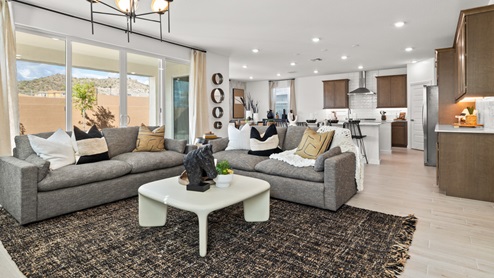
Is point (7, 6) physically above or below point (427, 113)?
above

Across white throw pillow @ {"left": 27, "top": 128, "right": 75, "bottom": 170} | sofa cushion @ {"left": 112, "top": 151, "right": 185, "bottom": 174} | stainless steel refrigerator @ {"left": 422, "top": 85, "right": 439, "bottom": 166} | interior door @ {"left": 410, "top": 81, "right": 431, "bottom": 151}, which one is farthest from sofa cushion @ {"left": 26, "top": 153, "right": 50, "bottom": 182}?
interior door @ {"left": 410, "top": 81, "right": 431, "bottom": 151}

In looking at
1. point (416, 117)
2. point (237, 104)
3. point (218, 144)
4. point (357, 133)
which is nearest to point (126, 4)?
point (218, 144)

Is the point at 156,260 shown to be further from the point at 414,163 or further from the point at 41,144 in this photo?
the point at 414,163

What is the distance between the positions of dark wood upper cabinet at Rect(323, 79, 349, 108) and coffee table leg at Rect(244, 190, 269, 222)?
825 centimetres

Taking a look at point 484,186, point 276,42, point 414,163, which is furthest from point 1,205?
point 414,163

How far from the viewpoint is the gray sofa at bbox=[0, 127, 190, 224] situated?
2.63m

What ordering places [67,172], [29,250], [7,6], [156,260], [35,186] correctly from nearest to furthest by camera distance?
[156,260] < [29,250] < [35,186] < [67,172] < [7,6]

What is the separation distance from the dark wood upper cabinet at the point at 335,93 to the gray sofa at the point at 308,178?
7069 mm

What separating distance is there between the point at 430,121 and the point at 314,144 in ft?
11.6

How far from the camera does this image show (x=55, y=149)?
3172mm

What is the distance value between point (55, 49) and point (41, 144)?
1.99m

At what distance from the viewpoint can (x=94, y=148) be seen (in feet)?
11.6

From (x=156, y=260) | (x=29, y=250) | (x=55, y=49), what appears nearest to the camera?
(x=156, y=260)

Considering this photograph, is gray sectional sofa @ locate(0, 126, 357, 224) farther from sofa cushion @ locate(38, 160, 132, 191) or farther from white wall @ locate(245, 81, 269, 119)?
white wall @ locate(245, 81, 269, 119)
